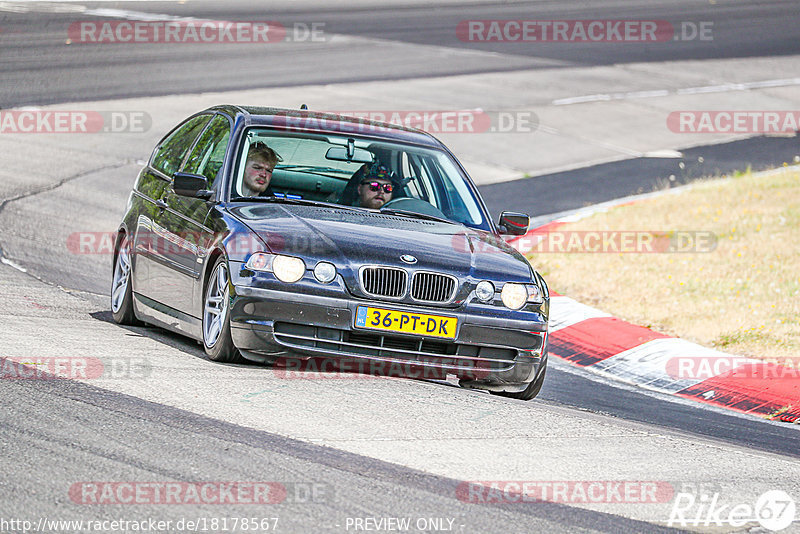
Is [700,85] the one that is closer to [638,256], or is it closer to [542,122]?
[542,122]

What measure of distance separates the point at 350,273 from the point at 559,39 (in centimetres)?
2405

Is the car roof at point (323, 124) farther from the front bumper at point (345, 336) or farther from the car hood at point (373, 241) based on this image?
the front bumper at point (345, 336)

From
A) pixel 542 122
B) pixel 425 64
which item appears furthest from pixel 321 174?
pixel 425 64

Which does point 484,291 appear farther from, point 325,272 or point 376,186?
point 376,186

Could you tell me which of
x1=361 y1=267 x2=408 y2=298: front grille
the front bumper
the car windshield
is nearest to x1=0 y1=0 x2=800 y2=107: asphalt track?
the car windshield

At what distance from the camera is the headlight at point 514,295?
24.0 feet

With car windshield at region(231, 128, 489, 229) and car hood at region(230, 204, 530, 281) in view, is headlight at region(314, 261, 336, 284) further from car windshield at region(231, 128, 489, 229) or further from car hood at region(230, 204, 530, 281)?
car windshield at region(231, 128, 489, 229)

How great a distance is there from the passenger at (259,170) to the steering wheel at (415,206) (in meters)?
0.76

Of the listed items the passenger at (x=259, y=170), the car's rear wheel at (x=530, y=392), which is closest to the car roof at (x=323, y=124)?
the passenger at (x=259, y=170)

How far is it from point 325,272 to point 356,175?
154 cm

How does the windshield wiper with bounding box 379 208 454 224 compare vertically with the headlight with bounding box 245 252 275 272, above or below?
above

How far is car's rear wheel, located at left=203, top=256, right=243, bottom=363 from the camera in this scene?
23.4 ft

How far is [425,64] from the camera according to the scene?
2511 centimetres

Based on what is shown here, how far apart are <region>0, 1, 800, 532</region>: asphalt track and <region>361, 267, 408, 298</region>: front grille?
1178mm
